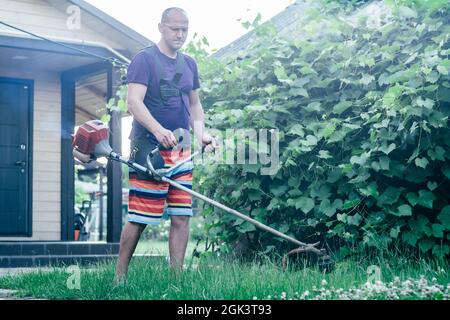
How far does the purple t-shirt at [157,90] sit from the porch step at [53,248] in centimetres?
457

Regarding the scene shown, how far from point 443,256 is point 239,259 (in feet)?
5.72

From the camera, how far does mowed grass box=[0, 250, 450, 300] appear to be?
397 centimetres

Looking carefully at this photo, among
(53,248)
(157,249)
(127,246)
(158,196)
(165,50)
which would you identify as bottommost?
(53,248)

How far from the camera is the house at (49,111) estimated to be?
30.7ft

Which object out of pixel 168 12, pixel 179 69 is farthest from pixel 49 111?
pixel 168 12

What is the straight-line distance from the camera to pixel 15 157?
10070mm

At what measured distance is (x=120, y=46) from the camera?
Result: 32.9 feet

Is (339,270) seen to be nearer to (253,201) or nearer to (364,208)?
(364,208)

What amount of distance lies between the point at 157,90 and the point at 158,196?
0.64 metres

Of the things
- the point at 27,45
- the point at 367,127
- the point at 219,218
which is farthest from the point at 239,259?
the point at 27,45

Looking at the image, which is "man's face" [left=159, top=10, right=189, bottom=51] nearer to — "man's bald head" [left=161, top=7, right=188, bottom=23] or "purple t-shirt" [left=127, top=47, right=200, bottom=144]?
"man's bald head" [left=161, top=7, right=188, bottom=23]

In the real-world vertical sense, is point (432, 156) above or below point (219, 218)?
above

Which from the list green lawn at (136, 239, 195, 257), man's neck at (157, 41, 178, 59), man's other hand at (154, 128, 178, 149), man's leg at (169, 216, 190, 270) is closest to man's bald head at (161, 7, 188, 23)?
man's neck at (157, 41, 178, 59)

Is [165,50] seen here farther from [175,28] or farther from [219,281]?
[219,281]
